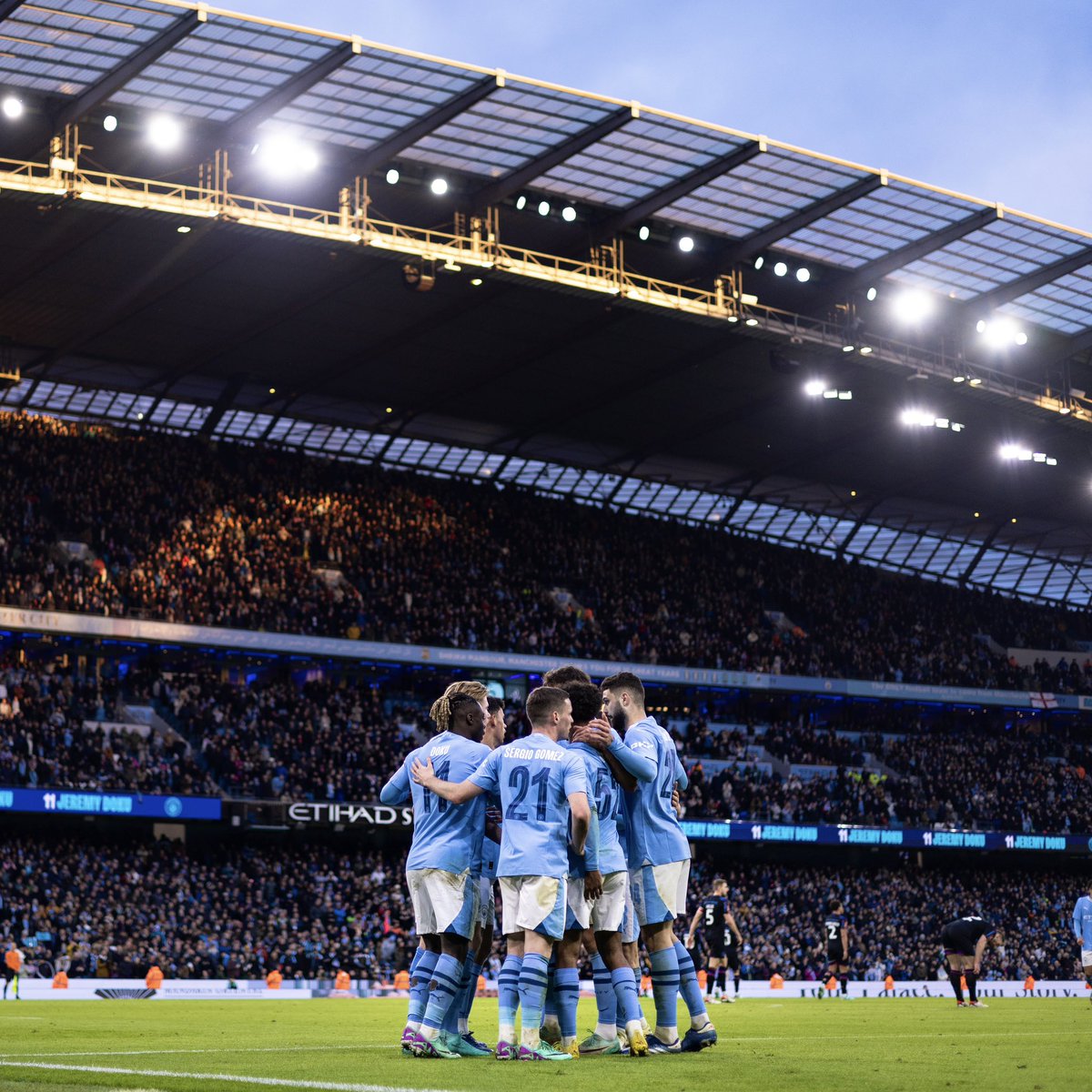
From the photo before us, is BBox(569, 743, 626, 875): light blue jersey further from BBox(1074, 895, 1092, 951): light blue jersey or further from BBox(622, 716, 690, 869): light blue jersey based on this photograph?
BBox(1074, 895, 1092, 951): light blue jersey

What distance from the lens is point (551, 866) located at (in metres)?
11.0

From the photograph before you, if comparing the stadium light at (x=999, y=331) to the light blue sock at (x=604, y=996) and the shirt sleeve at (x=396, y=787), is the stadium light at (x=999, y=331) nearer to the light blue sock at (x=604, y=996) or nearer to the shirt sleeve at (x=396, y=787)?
the shirt sleeve at (x=396, y=787)

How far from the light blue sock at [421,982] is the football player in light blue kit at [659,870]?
5.30 ft

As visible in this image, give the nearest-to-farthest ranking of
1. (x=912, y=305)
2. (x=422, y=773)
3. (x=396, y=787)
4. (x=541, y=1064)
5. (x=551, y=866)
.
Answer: (x=541, y=1064)
(x=551, y=866)
(x=422, y=773)
(x=396, y=787)
(x=912, y=305)

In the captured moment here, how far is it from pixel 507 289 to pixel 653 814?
35.6 meters

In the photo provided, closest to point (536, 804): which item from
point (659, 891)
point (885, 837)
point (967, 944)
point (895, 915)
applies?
point (659, 891)

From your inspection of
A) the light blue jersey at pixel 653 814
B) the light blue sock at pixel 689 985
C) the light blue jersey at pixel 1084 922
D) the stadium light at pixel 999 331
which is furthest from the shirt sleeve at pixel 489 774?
the stadium light at pixel 999 331

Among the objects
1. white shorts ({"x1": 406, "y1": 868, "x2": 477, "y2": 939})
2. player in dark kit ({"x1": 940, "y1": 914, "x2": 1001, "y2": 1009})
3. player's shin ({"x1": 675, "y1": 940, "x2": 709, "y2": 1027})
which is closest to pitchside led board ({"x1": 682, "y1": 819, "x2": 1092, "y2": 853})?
player in dark kit ({"x1": 940, "y1": 914, "x2": 1001, "y2": 1009})

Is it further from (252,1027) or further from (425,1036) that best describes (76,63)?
(425,1036)

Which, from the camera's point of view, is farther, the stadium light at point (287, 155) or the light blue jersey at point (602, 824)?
the stadium light at point (287, 155)

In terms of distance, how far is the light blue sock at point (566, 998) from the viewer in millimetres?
11477

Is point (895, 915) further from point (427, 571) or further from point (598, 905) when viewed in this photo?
point (598, 905)

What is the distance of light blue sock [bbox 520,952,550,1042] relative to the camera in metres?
10.8

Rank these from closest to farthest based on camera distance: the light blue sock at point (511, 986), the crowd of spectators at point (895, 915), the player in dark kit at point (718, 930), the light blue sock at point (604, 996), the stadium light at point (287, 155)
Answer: the light blue sock at point (511, 986) → the light blue sock at point (604, 996) → the player in dark kit at point (718, 930) → the stadium light at point (287, 155) → the crowd of spectators at point (895, 915)
